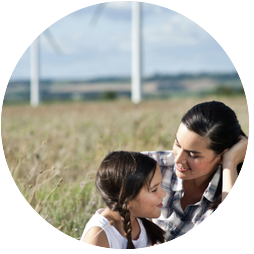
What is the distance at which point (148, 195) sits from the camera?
2709mm

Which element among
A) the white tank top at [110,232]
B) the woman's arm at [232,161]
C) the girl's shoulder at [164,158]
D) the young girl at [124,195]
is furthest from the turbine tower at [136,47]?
the white tank top at [110,232]

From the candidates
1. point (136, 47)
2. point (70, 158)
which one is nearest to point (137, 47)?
point (136, 47)

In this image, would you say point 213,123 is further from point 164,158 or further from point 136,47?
point 136,47

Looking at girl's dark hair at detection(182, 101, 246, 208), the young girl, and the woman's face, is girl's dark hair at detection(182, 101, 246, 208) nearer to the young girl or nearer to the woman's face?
the woman's face

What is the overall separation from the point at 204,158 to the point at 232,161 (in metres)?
0.23

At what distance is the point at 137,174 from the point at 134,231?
513mm

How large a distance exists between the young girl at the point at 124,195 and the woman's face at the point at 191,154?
0.30 metres

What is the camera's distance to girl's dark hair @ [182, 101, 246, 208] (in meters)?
2.93

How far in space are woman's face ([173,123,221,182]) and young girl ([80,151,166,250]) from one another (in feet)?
0.97

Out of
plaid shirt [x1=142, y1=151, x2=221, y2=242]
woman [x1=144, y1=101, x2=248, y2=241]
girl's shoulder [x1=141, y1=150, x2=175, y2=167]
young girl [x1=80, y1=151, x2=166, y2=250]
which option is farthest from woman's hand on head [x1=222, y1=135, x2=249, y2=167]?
young girl [x1=80, y1=151, x2=166, y2=250]

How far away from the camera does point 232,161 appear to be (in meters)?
3.01

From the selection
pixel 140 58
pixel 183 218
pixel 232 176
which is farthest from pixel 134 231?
pixel 140 58

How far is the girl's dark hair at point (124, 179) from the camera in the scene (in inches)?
104

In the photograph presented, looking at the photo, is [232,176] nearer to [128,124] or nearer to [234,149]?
[234,149]
